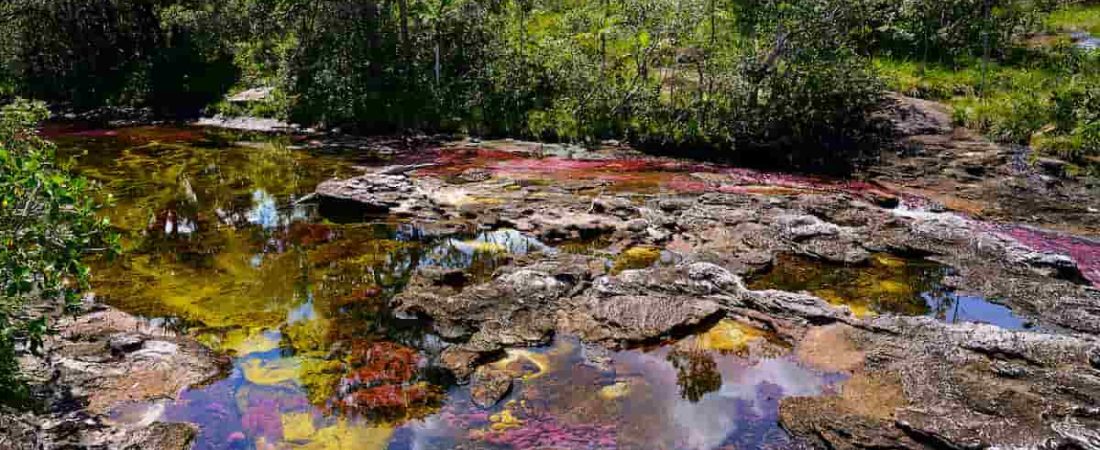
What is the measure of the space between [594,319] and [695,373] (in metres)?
1.75

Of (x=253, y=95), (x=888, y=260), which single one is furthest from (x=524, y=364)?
(x=253, y=95)

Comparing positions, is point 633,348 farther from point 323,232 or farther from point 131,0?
point 131,0

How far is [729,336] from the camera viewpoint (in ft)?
31.3

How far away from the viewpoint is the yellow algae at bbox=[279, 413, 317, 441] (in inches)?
296

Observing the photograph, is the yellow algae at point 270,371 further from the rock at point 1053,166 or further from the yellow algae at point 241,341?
the rock at point 1053,166

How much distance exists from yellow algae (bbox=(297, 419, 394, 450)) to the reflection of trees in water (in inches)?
138

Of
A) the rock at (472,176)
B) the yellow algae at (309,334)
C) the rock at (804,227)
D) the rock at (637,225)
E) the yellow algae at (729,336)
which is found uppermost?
the rock at (472,176)

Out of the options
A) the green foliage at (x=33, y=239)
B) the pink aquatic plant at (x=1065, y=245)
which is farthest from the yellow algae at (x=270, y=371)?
Result: the pink aquatic plant at (x=1065, y=245)

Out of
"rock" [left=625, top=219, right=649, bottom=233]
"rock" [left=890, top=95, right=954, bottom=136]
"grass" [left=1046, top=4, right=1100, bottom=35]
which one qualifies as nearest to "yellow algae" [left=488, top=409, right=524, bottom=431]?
"rock" [left=625, top=219, right=649, bottom=233]

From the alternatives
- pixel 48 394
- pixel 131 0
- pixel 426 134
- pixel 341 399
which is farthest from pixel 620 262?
pixel 131 0

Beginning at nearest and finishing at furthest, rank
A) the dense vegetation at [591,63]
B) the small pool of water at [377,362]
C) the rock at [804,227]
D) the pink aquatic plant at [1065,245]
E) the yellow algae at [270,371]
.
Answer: the small pool of water at [377,362] → the yellow algae at [270,371] → the pink aquatic plant at [1065,245] → the rock at [804,227] → the dense vegetation at [591,63]

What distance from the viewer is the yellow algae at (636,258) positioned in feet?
39.8

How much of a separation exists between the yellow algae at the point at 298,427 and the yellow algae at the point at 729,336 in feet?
16.5

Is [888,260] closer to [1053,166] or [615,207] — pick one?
[615,207]
